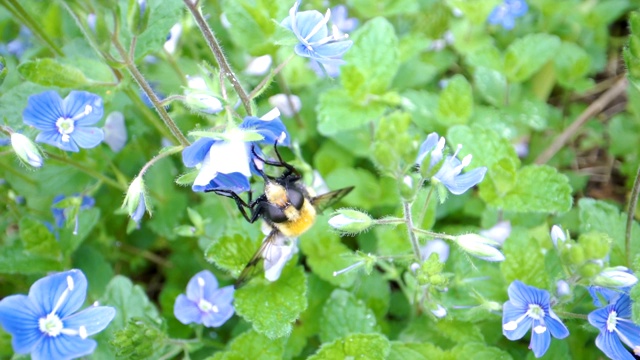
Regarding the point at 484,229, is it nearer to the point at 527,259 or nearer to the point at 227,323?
the point at 527,259

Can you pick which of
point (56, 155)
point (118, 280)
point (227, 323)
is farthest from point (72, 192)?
point (227, 323)

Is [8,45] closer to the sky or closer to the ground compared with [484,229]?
closer to the sky

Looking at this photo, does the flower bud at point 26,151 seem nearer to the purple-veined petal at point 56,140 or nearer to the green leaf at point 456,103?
Result: the purple-veined petal at point 56,140

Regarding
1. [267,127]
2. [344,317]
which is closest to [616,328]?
[344,317]

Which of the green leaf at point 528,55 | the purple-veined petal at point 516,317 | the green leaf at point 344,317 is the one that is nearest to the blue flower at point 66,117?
the green leaf at point 344,317

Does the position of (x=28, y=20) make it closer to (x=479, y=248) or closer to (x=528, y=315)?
(x=479, y=248)

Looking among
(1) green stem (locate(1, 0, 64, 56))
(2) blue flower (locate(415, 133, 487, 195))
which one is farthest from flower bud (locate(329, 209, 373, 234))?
(1) green stem (locate(1, 0, 64, 56))
